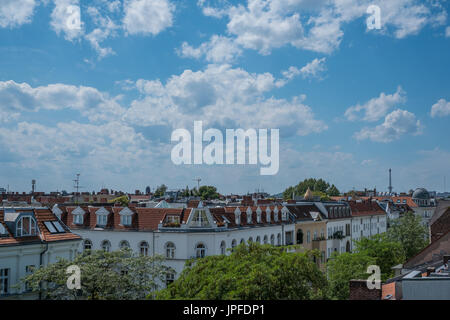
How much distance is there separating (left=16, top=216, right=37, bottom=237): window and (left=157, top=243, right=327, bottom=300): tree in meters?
10.2

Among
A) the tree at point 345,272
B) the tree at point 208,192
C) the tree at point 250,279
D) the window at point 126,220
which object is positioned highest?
the tree at point 208,192

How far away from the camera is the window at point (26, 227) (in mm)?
26859

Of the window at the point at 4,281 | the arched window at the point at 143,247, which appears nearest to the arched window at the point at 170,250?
the arched window at the point at 143,247

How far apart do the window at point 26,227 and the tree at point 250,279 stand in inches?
403

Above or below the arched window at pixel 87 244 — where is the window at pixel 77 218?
above

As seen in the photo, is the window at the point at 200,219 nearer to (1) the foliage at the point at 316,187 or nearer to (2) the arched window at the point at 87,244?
(2) the arched window at the point at 87,244

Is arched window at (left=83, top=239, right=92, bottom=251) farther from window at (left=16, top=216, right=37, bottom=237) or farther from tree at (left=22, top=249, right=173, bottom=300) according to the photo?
tree at (left=22, top=249, right=173, bottom=300)

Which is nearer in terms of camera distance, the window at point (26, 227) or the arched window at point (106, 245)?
the window at point (26, 227)

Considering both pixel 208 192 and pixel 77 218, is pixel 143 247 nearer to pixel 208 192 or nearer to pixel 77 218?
pixel 77 218

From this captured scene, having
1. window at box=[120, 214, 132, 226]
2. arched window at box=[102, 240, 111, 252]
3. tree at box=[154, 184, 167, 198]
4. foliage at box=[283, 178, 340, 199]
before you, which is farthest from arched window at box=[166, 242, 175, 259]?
foliage at box=[283, 178, 340, 199]

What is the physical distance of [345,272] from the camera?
3269cm

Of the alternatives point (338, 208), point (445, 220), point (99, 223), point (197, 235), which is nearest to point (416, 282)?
point (197, 235)

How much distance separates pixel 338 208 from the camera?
66.1 metres
